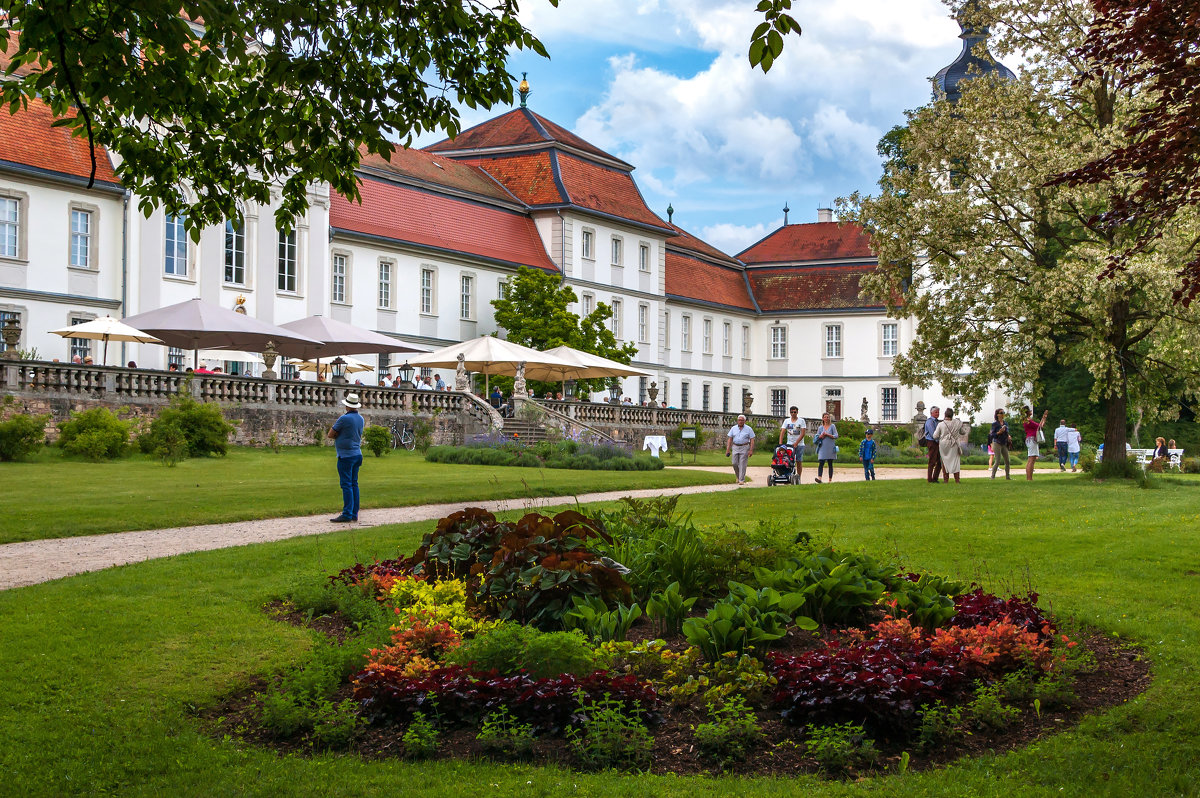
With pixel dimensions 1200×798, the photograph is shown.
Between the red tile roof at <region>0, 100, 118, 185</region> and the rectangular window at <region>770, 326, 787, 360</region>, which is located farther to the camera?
the rectangular window at <region>770, 326, 787, 360</region>

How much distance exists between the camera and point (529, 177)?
54094 mm

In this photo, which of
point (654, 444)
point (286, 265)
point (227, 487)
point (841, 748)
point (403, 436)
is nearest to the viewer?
point (841, 748)

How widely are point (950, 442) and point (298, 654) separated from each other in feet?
56.8

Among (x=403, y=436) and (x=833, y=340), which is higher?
(x=833, y=340)

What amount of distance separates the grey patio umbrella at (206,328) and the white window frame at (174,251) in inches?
317

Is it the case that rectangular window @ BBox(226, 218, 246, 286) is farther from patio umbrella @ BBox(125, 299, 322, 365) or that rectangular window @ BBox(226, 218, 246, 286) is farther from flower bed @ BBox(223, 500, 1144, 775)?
flower bed @ BBox(223, 500, 1144, 775)

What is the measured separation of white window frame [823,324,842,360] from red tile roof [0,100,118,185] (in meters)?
43.1

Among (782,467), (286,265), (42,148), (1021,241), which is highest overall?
(42,148)

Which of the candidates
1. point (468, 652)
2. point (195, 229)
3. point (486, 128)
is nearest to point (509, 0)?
point (195, 229)

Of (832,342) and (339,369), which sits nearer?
(339,369)

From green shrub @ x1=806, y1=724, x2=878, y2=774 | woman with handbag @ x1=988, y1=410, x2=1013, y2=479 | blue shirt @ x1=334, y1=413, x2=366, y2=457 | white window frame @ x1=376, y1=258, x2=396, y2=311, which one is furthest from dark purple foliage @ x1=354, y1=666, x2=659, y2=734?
white window frame @ x1=376, y1=258, x2=396, y2=311

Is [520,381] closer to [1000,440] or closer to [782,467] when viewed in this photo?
[1000,440]

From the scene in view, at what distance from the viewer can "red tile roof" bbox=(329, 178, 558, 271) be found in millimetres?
44781

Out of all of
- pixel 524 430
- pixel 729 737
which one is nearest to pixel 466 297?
pixel 524 430
